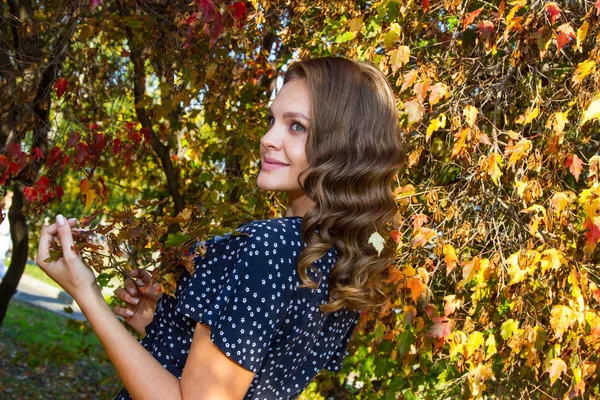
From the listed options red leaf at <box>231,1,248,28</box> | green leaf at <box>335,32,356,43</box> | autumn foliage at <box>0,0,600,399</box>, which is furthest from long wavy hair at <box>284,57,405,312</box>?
green leaf at <box>335,32,356,43</box>

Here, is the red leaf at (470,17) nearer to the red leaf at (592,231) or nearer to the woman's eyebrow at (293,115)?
the red leaf at (592,231)

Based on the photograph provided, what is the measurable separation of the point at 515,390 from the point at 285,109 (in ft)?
6.90

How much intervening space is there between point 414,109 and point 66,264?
1496 millimetres

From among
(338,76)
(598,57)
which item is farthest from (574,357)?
(338,76)

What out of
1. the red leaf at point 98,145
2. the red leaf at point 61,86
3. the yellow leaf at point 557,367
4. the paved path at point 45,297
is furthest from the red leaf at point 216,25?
the paved path at point 45,297

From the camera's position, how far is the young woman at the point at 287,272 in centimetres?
160

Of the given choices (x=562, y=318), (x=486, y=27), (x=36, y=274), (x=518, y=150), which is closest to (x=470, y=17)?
(x=486, y=27)

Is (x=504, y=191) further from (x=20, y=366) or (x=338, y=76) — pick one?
(x=20, y=366)

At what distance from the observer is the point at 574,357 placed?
2.65 meters

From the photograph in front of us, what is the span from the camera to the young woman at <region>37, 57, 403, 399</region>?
160 centimetres

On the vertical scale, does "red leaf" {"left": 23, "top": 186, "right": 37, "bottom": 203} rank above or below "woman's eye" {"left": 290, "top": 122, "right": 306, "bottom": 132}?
below

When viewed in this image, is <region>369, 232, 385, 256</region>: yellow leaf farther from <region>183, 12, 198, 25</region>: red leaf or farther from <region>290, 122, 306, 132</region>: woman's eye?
<region>183, 12, 198, 25</region>: red leaf

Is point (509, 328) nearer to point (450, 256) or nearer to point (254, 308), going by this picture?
point (450, 256)

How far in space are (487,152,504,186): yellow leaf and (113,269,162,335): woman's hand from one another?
1281 millimetres
